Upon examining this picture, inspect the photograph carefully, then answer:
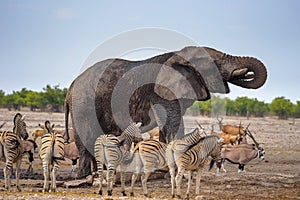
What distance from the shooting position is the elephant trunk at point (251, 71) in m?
16.8

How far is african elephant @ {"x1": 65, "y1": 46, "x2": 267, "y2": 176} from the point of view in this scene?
1734 centimetres

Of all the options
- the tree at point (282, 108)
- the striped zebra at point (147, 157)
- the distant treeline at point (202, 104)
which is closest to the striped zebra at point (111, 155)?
the striped zebra at point (147, 157)

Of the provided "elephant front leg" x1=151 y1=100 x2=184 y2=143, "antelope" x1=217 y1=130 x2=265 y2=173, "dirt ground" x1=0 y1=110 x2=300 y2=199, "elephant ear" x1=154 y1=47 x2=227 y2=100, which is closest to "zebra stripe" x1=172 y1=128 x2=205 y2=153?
"dirt ground" x1=0 y1=110 x2=300 y2=199

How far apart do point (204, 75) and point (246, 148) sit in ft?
17.0

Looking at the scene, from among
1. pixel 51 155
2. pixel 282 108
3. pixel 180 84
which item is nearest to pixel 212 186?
pixel 180 84

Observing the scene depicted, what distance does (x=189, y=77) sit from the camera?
17.7 m

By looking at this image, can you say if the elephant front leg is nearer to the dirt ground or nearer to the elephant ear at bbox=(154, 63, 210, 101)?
the elephant ear at bbox=(154, 63, 210, 101)

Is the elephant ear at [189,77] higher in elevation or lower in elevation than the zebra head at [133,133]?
higher

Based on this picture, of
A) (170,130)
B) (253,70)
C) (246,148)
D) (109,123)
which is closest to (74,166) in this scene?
(109,123)

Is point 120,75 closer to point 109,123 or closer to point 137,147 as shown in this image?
point 109,123

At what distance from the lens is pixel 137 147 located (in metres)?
14.1

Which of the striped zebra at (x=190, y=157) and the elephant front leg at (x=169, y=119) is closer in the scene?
the striped zebra at (x=190, y=157)

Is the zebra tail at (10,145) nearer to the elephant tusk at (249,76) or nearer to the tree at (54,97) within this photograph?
the elephant tusk at (249,76)

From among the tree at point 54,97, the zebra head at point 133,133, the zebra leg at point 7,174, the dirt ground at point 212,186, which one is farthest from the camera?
the tree at point 54,97
